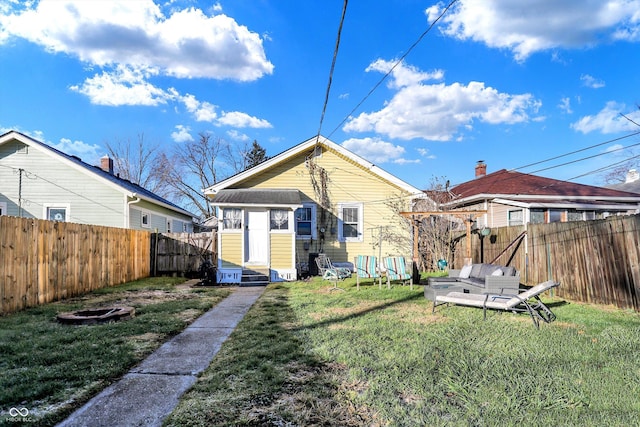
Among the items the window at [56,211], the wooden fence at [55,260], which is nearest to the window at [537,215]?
the wooden fence at [55,260]

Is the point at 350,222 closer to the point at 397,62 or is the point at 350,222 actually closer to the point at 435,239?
the point at 435,239

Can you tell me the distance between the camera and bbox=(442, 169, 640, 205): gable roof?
15.4 meters

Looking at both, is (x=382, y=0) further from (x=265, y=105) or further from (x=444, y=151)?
(x=265, y=105)

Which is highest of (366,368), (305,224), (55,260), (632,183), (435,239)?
(632,183)

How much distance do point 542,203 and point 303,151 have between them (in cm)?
1057

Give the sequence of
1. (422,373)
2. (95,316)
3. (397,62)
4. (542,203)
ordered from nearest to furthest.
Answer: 1. (422,373)
2. (95,316)
3. (397,62)
4. (542,203)

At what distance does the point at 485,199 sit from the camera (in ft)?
52.9

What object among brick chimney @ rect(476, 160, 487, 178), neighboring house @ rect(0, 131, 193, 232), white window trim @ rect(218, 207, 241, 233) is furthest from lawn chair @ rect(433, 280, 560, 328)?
brick chimney @ rect(476, 160, 487, 178)

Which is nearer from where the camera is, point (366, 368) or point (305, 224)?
point (366, 368)

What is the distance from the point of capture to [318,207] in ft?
44.4

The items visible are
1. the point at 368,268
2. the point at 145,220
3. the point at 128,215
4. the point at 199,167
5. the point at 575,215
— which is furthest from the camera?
the point at 199,167

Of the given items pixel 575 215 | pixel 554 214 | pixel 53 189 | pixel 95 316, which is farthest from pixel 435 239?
pixel 53 189

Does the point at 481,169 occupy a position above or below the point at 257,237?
above

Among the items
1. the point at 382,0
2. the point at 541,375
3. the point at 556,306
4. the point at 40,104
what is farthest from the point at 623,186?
the point at 40,104
